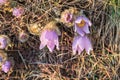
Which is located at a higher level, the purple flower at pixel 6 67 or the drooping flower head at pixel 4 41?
the drooping flower head at pixel 4 41

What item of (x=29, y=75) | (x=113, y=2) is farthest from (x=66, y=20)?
(x=29, y=75)

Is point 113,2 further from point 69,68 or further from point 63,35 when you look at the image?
point 69,68

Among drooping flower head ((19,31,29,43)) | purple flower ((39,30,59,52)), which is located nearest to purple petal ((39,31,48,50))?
purple flower ((39,30,59,52))

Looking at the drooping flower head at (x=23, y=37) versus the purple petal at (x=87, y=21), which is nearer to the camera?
the purple petal at (x=87, y=21)

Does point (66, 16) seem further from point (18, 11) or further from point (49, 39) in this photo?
point (18, 11)

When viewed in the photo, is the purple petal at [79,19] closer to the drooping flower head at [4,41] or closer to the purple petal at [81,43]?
the purple petal at [81,43]

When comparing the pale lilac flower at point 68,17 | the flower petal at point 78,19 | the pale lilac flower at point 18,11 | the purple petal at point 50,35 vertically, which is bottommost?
the purple petal at point 50,35

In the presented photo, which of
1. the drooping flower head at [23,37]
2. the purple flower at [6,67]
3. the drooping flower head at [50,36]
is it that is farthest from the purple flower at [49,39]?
the purple flower at [6,67]
